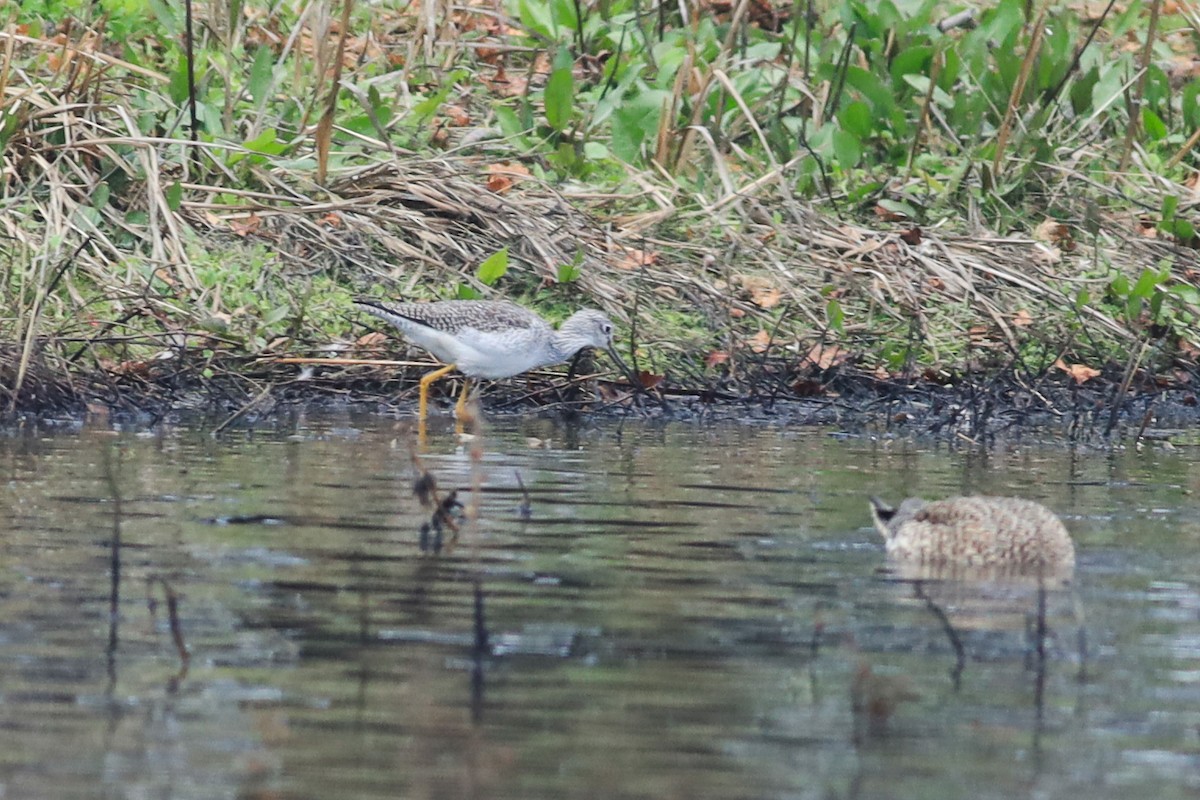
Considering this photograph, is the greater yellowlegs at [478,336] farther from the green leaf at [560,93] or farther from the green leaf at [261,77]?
the green leaf at [560,93]

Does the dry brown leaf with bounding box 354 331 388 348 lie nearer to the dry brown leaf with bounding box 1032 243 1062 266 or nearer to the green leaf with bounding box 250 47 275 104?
the green leaf with bounding box 250 47 275 104

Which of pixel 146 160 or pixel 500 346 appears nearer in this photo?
pixel 500 346

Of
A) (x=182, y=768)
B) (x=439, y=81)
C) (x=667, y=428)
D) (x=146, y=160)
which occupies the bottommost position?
(x=182, y=768)

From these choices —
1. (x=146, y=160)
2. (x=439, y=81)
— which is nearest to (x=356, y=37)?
(x=439, y=81)

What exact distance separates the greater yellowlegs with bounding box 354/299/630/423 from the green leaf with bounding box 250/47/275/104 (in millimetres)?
2504

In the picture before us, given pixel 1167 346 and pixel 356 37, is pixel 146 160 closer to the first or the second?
Answer: pixel 356 37

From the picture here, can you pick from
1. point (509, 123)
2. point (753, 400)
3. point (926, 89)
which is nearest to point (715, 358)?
point (753, 400)

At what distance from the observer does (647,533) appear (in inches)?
318

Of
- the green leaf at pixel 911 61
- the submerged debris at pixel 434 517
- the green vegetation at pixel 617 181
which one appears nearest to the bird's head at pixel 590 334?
the green vegetation at pixel 617 181

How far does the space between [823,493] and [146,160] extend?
563 cm

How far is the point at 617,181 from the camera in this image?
14711 mm

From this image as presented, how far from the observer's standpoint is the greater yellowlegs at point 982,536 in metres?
7.48

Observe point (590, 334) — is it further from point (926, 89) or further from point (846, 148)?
point (926, 89)

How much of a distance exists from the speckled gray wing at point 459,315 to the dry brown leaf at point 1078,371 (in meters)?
3.45
